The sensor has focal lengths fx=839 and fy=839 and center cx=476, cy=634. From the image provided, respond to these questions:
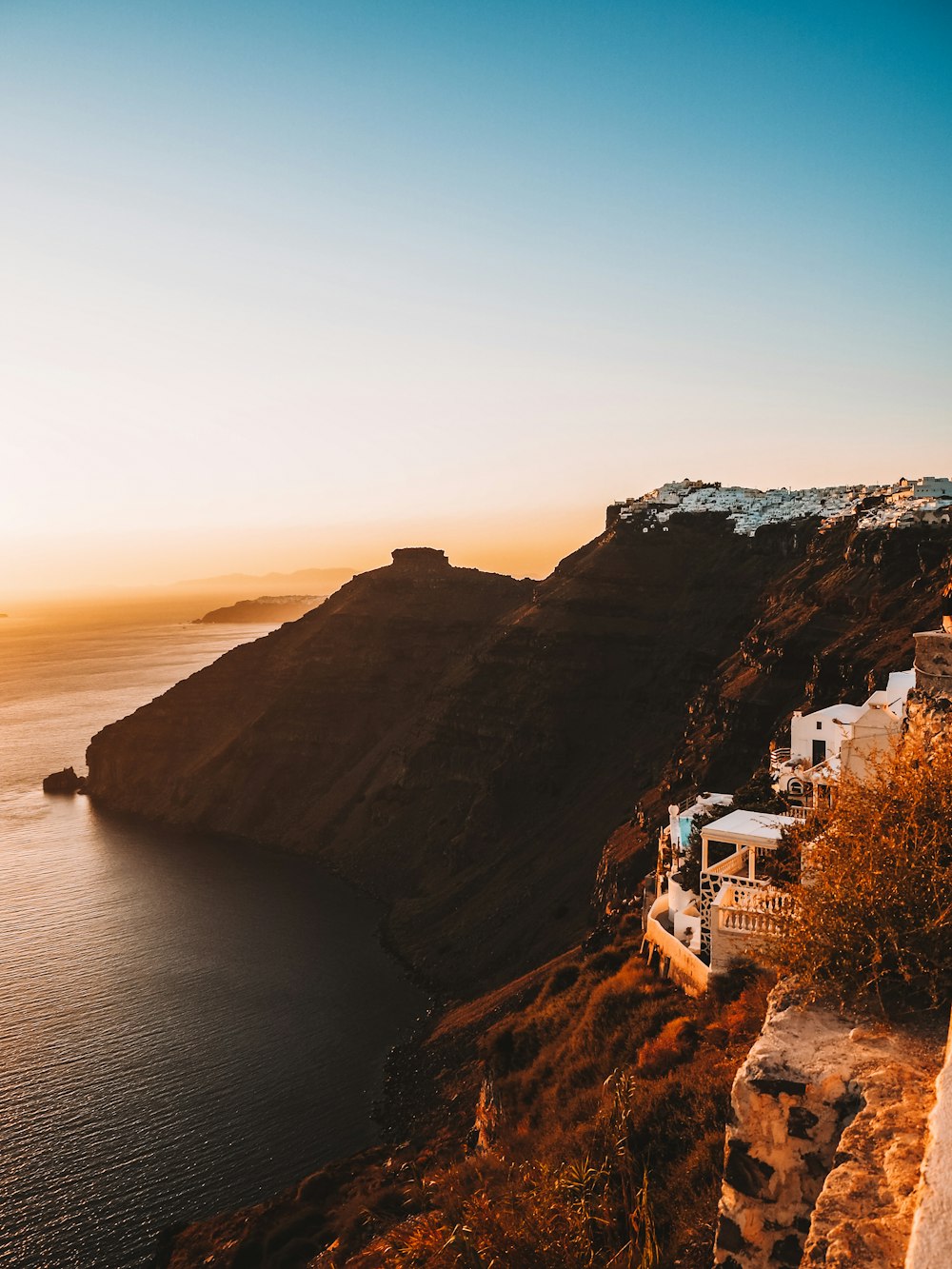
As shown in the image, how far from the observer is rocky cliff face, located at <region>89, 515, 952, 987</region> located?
58375 mm

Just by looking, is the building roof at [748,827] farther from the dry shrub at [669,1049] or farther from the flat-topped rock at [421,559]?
the flat-topped rock at [421,559]

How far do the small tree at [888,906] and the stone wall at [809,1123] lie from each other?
543 mm

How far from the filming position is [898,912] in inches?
351

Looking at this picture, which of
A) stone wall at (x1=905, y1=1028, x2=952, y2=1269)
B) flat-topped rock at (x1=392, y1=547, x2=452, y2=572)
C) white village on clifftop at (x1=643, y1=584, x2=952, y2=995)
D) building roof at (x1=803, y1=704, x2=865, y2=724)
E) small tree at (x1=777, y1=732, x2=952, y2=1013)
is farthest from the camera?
flat-topped rock at (x1=392, y1=547, x2=452, y2=572)

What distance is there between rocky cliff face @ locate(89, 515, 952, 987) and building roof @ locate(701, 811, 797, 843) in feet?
100.0

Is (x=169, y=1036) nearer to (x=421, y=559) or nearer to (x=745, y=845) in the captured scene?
(x=745, y=845)

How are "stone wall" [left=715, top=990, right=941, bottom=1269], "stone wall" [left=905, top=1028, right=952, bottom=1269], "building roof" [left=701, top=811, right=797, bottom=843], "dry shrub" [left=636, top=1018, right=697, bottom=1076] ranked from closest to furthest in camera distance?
"stone wall" [left=905, top=1028, right=952, bottom=1269]
"stone wall" [left=715, top=990, right=941, bottom=1269]
"dry shrub" [left=636, top=1018, right=697, bottom=1076]
"building roof" [left=701, top=811, right=797, bottom=843]

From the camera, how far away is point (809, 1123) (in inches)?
315

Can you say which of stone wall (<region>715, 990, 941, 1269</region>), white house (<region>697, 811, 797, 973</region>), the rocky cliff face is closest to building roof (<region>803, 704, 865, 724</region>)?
white house (<region>697, 811, 797, 973</region>)

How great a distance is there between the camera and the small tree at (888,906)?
28.5 ft

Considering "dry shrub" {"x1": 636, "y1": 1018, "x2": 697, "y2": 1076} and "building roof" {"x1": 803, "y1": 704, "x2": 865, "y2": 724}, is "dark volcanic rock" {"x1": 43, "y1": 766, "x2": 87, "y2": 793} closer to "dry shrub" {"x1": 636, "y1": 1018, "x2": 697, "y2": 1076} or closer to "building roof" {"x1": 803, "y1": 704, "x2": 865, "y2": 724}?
"building roof" {"x1": 803, "y1": 704, "x2": 865, "y2": 724}

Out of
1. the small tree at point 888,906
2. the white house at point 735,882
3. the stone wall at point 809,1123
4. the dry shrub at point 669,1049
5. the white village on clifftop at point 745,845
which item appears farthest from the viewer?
the white village on clifftop at point 745,845

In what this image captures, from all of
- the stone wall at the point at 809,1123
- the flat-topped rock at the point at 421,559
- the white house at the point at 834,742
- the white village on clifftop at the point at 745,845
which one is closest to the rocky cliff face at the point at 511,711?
the flat-topped rock at the point at 421,559

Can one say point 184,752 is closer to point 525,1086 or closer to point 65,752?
point 65,752
